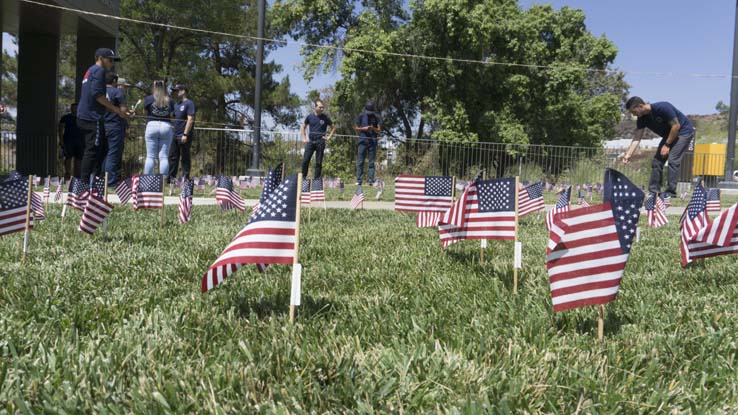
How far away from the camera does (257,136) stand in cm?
→ 1647

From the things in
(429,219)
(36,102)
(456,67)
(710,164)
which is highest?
(456,67)

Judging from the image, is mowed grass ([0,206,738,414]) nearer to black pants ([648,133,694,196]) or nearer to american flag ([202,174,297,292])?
american flag ([202,174,297,292])

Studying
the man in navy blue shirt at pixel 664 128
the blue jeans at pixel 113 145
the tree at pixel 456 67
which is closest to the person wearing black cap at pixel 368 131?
the blue jeans at pixel 113 145

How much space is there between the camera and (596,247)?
9.04 ft

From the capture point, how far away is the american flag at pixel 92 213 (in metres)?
5.13

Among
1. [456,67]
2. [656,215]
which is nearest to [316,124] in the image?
[656,215]

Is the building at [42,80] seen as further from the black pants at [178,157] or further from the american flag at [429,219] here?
the american flag at [429,219]

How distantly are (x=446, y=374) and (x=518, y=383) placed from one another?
25cm

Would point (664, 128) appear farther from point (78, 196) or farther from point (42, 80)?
point (42, 80)

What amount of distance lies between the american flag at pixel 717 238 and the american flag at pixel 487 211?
1.17 meters

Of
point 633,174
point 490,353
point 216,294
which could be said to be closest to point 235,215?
point 216,294

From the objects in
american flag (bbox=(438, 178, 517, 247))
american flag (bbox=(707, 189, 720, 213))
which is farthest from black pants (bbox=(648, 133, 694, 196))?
american flag (bbox=(438, 178, 517, 247))

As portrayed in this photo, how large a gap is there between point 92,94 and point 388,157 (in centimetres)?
1471

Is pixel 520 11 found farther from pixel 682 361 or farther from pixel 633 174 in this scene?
pixel 682 361
